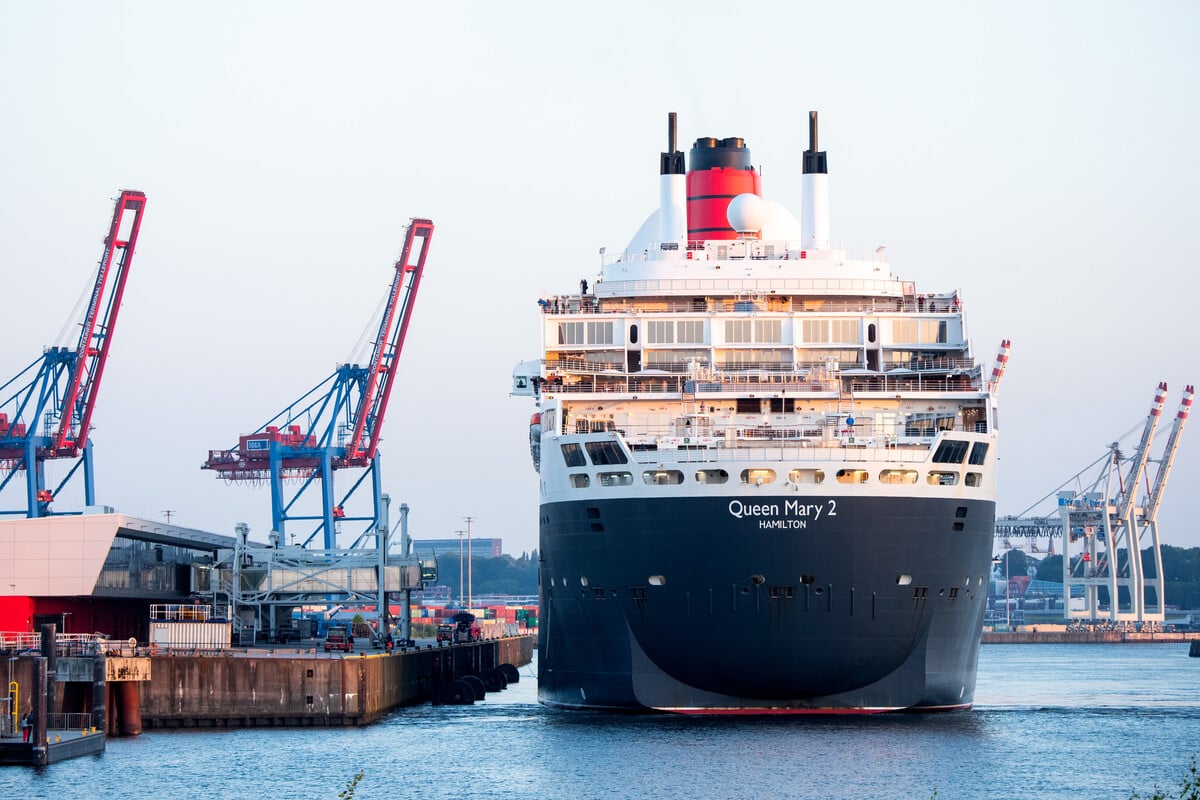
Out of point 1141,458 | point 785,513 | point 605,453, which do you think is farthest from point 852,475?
→ point 1141,458

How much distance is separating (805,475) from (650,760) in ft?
31.1

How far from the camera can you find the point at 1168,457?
18375cm

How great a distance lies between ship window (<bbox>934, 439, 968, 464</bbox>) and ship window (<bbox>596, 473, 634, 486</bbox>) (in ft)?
28.2

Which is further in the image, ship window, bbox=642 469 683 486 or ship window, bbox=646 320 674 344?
ship window, bbox=646 320 674 344

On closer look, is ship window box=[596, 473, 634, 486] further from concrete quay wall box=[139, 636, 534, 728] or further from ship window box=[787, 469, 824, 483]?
concrete quay wall box=[139, 636, 534, 728]

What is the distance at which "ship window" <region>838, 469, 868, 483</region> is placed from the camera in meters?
54.4

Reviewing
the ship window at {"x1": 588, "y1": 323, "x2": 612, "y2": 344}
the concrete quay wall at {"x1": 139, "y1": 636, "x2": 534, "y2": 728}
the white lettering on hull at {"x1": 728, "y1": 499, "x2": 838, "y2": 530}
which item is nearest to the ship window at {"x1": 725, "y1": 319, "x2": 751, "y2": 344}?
the ship window at {"x1": 588, "y1": 323, "x2": 612, "y2": 344}

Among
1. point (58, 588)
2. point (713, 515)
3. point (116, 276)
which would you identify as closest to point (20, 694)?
point (58, 588)

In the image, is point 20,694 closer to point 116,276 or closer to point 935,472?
point 935,472

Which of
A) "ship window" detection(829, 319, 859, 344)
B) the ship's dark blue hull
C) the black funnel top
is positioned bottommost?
the ship's dark blue hull

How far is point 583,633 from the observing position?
2263 inches

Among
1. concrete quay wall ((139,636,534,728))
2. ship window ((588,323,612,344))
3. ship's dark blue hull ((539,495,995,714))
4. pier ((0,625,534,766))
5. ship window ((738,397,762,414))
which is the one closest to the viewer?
pier ((0,625,534,766))

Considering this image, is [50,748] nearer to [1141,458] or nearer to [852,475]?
[852,475]

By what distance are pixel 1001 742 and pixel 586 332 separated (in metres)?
18.0
